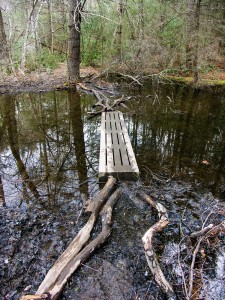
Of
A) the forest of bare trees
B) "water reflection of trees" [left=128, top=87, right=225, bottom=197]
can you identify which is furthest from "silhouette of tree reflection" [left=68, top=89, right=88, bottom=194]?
the forest of bare trees

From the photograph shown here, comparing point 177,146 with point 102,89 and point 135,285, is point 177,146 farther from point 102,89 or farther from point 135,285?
point 102,89

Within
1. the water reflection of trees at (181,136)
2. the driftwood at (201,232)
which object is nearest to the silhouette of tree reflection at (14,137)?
the water reflection of trees at (181,136)

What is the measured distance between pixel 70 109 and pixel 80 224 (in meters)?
5.89

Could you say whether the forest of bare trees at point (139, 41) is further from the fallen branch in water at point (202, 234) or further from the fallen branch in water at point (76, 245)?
the fallen branch in water at point (202, 234)

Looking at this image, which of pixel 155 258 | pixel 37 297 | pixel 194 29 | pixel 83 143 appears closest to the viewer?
pixel 37 297

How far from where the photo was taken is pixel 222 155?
562cm

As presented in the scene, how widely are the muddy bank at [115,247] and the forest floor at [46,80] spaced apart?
873 centimetres

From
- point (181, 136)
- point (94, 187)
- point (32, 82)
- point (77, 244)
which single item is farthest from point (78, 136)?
point (32, 82)

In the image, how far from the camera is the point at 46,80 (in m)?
12.3

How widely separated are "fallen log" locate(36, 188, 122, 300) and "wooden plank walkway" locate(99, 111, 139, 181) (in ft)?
2.64

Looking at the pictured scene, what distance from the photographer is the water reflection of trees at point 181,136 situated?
5.03m

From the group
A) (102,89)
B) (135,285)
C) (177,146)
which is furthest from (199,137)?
(102,89)

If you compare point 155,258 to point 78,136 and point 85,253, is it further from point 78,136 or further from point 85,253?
point 78,136

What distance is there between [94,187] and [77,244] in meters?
1.48
